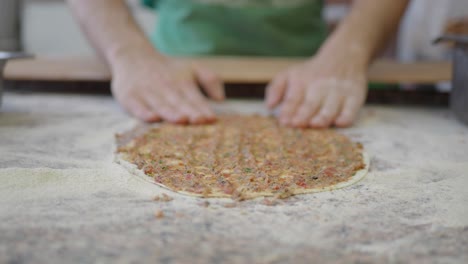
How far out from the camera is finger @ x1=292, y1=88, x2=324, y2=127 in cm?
114

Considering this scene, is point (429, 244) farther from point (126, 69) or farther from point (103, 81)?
point (103, 81)

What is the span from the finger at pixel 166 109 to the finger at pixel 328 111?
312 mm

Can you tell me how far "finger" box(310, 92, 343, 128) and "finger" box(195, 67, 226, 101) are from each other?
319 mm

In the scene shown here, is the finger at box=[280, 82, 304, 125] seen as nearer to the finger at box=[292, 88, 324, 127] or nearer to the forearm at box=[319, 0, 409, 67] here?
the finger at box=[292, 88, 324, 127]

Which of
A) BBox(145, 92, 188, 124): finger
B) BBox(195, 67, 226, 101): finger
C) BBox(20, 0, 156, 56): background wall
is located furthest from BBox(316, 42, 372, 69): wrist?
BBox(20, 0, 156, 56): background wall

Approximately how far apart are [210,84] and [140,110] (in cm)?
26

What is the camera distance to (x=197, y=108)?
3.93 feet

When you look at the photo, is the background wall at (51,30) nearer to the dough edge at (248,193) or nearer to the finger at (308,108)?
the finger at (308,108)

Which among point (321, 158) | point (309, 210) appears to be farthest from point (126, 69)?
point (309, 210)

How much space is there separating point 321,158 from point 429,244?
1.13 feet

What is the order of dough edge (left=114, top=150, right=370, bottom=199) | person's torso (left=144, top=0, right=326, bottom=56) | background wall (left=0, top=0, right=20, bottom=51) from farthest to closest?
background wall (left=0, top=0, right=20, bottom=51) < person's torso (left=144, top=0, right=326, bottom=56) < dough edge (left=114, top=150, right=370, bottom=199)

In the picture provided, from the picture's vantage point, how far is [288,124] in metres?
1.15

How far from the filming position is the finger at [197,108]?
45.4 inches

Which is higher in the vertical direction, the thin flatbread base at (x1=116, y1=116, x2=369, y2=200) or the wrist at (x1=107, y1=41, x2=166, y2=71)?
the wrist at (x1=107, y1=41, x2=166, y2=71)
